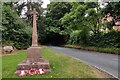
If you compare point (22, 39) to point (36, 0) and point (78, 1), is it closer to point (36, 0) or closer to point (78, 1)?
point (78, 1)

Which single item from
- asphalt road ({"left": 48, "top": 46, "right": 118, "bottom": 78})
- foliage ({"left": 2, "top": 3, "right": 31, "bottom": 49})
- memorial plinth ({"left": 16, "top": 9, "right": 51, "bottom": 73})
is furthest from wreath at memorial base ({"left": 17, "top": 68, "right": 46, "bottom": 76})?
foliage ({"left": 2, "top": 3, "right": 31, "bottom": 49})

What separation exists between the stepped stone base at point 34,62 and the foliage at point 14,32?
1415 cm

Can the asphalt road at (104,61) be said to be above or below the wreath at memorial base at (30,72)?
below

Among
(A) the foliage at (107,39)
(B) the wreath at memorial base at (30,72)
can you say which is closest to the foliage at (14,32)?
(A) the foliage at (107,39)

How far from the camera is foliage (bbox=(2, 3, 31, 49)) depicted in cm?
2809

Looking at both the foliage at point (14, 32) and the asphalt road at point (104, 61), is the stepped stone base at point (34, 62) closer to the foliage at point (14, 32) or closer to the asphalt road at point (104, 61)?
the asphalt road at point (104, 61)

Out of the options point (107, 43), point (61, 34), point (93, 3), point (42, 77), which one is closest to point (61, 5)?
point (61, 34)

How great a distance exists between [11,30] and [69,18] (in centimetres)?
1058

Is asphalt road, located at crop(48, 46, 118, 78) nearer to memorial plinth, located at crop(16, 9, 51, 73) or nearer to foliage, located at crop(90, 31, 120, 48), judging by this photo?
memorial plinth, located at crop(16, 9, 51, 73)

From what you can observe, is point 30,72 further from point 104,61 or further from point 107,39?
point 107,39

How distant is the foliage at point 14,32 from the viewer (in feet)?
92.2

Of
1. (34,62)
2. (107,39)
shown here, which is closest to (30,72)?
(34,62)

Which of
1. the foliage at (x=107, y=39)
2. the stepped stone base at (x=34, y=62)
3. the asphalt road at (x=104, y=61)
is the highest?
the foliage at (x=107, y=39)

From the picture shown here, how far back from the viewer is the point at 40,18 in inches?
1898
